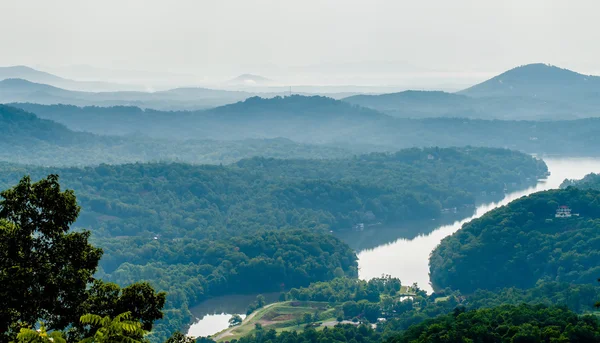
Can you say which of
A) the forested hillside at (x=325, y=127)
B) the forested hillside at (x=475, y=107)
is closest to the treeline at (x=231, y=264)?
the forested hillside at (x=325, y=127)

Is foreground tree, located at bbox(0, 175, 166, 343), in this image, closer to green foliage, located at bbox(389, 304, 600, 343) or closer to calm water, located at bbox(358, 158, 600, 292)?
green foliage, located at bbox(389, 304, 600, 343)

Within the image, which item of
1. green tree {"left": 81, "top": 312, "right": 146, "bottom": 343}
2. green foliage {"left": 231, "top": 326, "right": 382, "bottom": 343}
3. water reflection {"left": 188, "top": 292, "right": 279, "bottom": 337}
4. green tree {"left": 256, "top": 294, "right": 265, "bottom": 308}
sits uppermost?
green tree {"left": 81, "top": 312, "right": 146, "bottom": 343}

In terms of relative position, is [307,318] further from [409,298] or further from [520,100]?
[520,100]

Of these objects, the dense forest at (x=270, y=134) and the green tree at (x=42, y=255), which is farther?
the dense forest at (x=270, y=134)

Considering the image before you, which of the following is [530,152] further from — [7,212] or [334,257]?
[7,212]

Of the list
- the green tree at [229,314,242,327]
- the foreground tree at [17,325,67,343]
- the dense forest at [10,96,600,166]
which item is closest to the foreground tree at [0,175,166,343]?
the foreground tree at [17,325,67,343]

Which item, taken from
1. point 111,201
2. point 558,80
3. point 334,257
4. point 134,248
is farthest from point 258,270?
point 558,80

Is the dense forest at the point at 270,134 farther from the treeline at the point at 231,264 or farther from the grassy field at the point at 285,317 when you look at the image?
the grassy field at the point at 285,317
